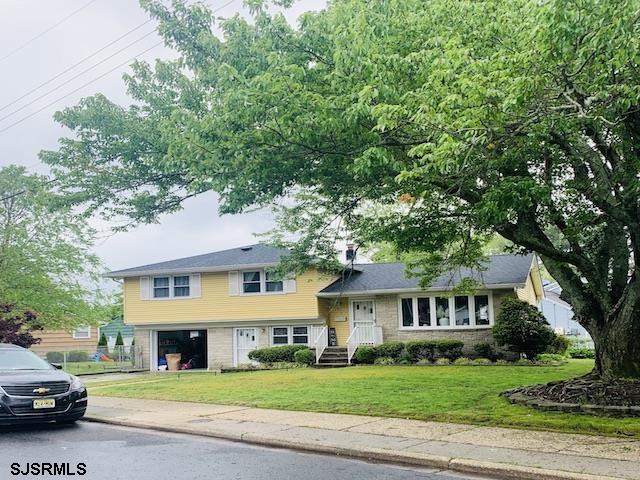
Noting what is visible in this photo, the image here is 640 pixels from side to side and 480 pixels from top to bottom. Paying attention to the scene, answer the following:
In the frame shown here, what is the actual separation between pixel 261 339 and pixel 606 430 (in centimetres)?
2135

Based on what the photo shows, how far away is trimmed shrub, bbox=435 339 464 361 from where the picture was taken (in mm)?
24125

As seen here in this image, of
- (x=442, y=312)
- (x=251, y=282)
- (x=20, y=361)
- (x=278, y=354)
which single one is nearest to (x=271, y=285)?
(x=251, y=282)

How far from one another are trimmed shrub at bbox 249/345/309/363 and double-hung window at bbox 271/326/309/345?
155 centimetres

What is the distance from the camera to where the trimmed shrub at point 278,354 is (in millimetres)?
26625

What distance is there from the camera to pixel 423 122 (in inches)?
330

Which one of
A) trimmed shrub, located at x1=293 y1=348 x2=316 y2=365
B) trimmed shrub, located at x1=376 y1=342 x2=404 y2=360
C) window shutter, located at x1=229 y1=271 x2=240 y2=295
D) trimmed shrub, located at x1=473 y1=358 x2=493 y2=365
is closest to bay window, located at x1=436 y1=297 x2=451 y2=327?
trimmed shrub, located at x1=376 y1=342 x2=404 y2=360

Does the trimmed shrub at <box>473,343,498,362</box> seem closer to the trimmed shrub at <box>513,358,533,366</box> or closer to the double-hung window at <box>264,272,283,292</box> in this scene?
the trimmed shrub at <box>513,358,533,366</box>

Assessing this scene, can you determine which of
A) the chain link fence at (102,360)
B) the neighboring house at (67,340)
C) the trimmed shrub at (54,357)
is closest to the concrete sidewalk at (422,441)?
the chain link fence at (102,360)

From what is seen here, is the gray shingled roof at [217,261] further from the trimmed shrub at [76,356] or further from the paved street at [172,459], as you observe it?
the paved street at [172,459]

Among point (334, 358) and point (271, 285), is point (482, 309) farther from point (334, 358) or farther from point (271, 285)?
point (271, 285)

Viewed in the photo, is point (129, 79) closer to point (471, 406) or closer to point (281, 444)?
point (281, 444)

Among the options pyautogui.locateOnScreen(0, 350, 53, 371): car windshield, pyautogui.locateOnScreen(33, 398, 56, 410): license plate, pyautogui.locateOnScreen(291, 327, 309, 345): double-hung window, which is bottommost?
pyautogui.locateOnScreen(33, 398, 56, 410): license plate

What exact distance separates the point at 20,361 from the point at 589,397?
10699 millimetres

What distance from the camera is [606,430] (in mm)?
9125
